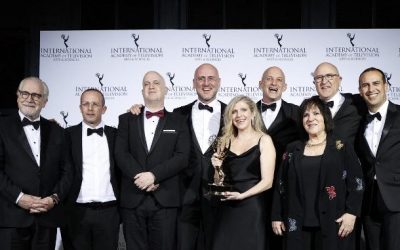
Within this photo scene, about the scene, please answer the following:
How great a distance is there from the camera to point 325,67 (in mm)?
4418

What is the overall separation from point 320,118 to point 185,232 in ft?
5.18

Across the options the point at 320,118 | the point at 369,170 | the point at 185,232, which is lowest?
the point at 185,232

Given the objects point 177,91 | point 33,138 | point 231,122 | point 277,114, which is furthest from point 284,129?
point 33,138

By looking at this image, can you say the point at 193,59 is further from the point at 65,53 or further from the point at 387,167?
the point at 387,167

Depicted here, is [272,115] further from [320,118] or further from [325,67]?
[320,118]

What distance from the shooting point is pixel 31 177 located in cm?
388

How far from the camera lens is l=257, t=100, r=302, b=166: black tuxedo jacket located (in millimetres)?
4305

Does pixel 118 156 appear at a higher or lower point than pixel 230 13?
lower

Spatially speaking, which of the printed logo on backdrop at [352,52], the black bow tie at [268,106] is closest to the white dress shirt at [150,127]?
the black bow tie at [268,106]

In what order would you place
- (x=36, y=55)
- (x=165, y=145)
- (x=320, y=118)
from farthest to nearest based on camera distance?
1. (x=36, y=55)
2. (x=165, y=145)
3. (x=320, y=118)

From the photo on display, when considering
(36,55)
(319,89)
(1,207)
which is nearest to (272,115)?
(319,89)

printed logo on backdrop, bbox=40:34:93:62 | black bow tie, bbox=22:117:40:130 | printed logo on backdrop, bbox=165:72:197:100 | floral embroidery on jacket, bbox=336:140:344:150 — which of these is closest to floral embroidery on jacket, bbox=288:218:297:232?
floral embroidery on jacket, bbox=336:140:344:150

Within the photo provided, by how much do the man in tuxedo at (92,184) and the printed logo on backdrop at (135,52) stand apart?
1.78m

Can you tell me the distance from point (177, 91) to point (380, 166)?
2.96 m
